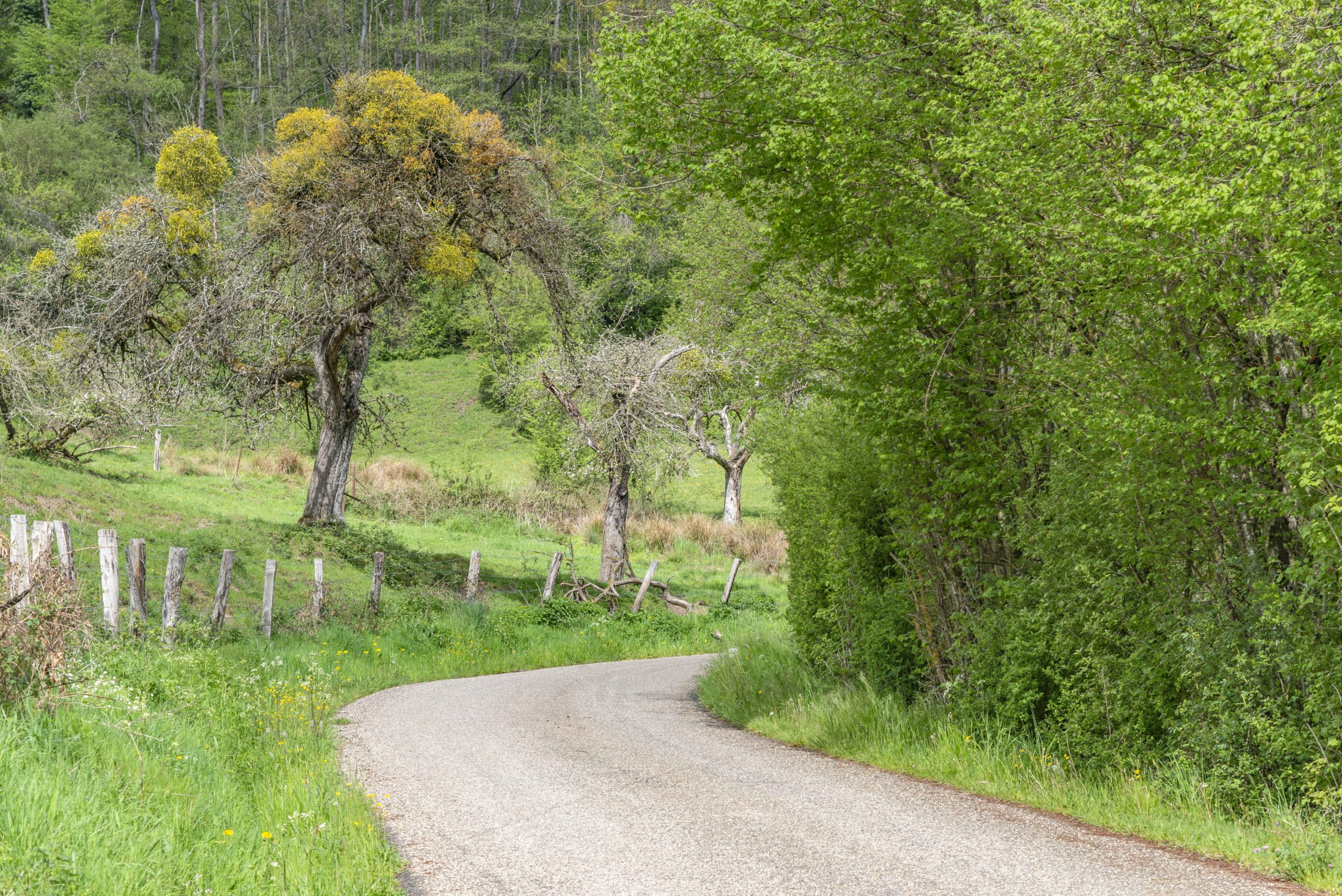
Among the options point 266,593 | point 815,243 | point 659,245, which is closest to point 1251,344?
point 815,243

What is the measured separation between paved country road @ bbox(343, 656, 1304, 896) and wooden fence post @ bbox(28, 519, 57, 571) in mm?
2815

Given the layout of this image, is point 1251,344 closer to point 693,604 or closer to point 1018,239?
point 1018,239

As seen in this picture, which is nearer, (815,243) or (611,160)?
(815,243)

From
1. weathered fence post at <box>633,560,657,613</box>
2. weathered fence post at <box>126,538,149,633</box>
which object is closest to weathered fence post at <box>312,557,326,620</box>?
weathered fence post at <box>126,538,149,633</box>

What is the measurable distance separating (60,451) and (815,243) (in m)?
23.0

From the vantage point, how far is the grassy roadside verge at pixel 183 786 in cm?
522

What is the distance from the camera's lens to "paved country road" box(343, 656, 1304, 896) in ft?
19.4

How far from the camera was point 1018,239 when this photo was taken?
761cm

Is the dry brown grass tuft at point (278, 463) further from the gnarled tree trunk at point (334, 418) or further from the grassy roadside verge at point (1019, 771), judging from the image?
the grassy roadside verge at point (1019, 771)

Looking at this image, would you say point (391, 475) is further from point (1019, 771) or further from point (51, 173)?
point (51, 173)

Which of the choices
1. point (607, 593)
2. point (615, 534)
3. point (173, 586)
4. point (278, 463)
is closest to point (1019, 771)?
point (173, 586)

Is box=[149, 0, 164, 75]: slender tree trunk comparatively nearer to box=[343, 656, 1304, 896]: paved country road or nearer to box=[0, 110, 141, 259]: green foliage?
box=[0, 110, 141, 259]: green foliage

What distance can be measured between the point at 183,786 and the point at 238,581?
1273cm

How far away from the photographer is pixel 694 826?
7199mm
